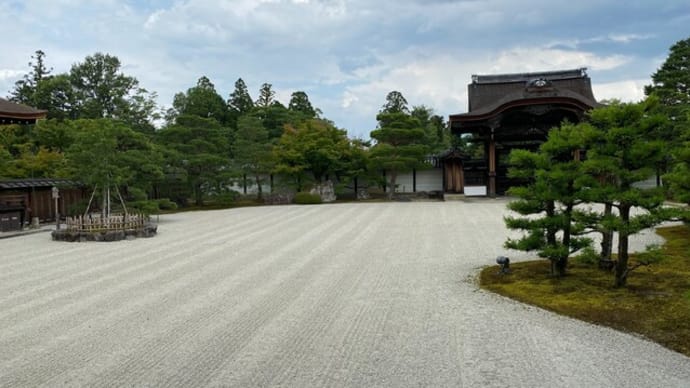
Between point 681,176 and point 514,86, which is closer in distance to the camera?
point 681,176

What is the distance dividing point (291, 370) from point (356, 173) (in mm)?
23329

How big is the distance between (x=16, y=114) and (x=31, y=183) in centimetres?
284

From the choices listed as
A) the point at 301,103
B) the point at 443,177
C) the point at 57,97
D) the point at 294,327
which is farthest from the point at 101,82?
the point at 294,327

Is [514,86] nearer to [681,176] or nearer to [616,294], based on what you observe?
[681,176]

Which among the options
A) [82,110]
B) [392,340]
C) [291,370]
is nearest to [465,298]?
[392,340]

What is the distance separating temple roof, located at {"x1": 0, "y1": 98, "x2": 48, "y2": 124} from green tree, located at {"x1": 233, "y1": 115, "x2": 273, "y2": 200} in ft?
37.8

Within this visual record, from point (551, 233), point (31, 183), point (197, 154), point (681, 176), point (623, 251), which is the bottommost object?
point (623, 251)

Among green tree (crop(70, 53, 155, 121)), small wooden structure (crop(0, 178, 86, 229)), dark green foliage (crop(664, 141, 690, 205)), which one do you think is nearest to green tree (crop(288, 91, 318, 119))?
green tree (crop(70, 53, 155, 121))

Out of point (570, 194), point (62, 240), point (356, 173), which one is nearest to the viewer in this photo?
point (570, 194)

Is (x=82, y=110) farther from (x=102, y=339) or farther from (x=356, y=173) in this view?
(x=102, y=339)

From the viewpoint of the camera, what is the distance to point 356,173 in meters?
27.4

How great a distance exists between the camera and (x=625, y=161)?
245 inches

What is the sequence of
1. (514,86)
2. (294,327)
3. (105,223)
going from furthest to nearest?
(514,86) < (105,223) < (294,327)

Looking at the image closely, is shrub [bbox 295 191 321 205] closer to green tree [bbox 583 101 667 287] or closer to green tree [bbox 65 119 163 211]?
green tree [bbox 65 119 163 211]
